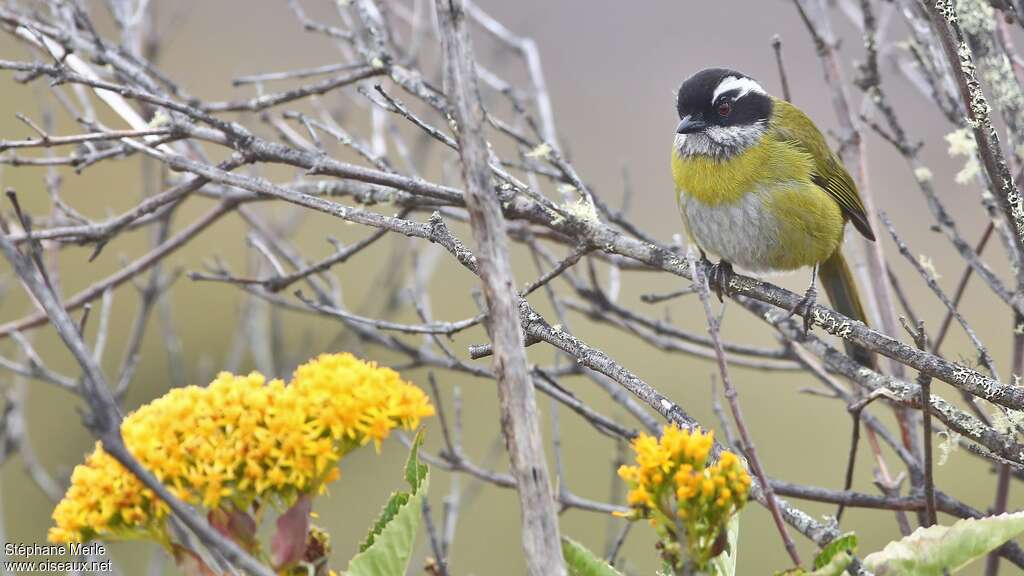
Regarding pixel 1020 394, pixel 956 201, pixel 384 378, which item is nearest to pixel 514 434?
pixel 384 378

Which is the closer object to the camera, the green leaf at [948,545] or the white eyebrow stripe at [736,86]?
the green leaf at [948,545]

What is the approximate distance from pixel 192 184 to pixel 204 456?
5.07 feet

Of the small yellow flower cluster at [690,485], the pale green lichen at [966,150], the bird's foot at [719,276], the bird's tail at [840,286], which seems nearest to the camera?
the small yellow flower cluster at [690,485]

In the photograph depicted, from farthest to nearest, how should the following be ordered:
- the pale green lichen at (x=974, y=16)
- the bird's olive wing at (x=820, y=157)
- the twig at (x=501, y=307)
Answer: the bird's olive wing at (x=820, y=157) → the pale green lichen at (x=974, y=16) → the twig at (x=501, y=307)

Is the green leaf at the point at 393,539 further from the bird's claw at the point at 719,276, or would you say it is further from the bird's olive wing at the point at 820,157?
the bird's olive wing at the point at 820,157

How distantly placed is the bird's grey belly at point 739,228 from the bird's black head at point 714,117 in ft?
0.63

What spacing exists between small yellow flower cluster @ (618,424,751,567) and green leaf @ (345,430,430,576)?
0.33 m

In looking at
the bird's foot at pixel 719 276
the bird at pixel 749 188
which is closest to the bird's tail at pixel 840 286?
the bird at pixel 749 188

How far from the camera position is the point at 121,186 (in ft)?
28.8

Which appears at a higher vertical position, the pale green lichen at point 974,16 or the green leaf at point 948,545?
the pale green lichen at point 974,16

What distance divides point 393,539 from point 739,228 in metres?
2.55

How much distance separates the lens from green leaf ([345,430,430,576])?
154 centimetres

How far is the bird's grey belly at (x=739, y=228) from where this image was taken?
152 inches

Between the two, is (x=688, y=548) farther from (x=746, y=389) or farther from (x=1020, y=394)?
(x=746, y=389)
